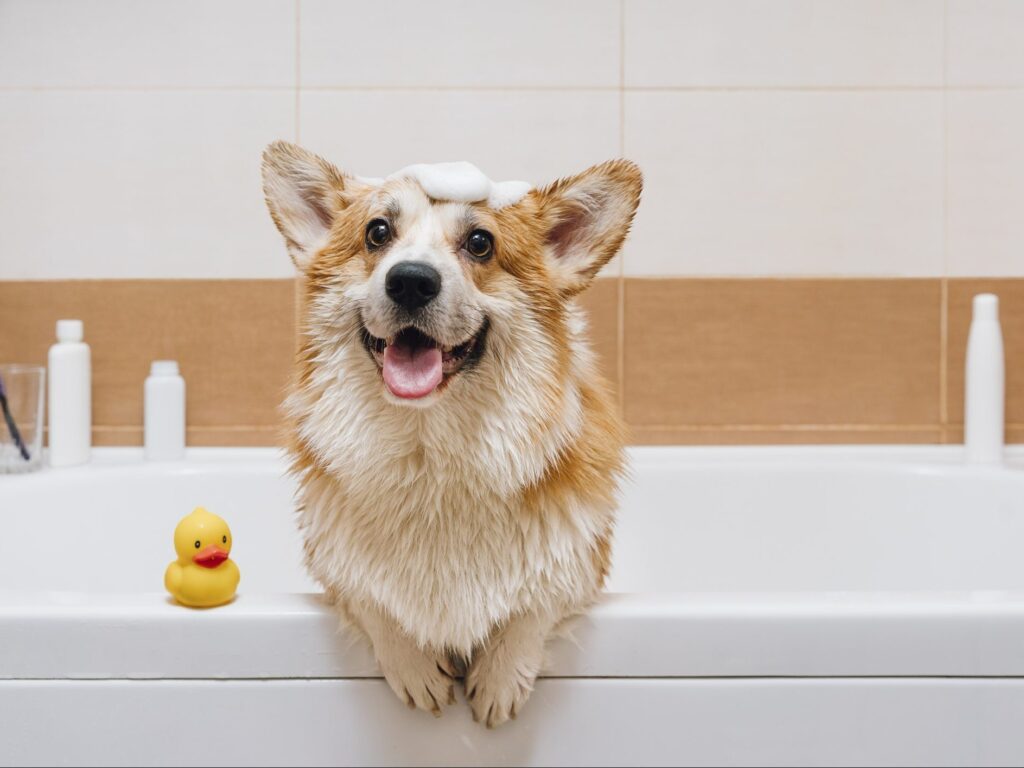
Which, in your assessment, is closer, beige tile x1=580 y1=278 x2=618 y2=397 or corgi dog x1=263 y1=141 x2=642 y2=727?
corgi dog x1=263 y1=141 x2=642 y2=727

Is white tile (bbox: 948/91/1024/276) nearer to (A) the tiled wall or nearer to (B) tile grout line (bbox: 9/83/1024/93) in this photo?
(A) the tiled wall

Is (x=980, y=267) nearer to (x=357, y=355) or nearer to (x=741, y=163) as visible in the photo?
(x=741, y=163)

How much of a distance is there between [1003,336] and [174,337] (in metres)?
1.65

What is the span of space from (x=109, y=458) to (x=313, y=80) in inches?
33.0

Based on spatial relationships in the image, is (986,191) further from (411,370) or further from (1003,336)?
(411,370)

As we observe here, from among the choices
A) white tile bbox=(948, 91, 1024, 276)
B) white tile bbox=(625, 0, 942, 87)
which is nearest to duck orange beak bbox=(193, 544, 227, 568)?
white tile bbox=(625, 0, 942, 87)

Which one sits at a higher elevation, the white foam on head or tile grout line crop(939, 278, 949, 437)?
the white foam on head

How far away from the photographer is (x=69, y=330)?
158cm

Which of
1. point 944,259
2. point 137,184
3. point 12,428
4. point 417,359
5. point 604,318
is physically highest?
point 137,184

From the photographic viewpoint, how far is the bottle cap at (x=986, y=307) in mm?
1561

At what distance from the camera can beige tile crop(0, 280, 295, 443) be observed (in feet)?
5.50

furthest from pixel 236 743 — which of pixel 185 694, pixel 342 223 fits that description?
pixel 342 223

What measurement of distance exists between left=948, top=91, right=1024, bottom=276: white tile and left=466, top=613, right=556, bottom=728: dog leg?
1.30 meters

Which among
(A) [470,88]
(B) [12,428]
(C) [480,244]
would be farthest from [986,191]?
(B) [12,428]
